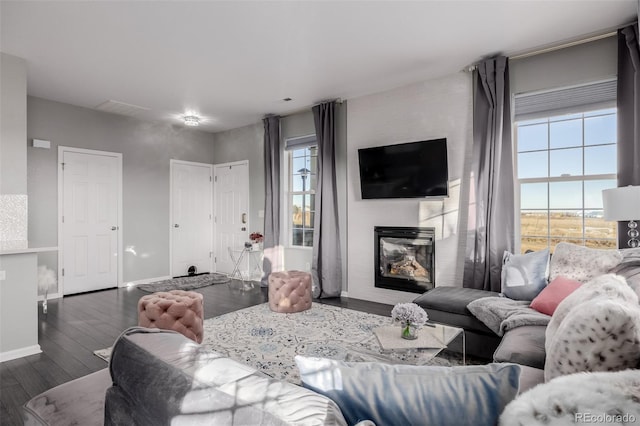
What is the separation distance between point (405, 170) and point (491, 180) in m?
1.04

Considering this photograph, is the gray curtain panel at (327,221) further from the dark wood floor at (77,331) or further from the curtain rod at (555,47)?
the curtain rod at (555,47)

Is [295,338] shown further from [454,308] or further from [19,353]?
[19,353]

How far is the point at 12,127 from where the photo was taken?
324cm

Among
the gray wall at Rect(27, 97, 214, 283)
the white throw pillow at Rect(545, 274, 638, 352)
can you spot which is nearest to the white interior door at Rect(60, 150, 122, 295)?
the gray wall at Rect(27, 97, 214, 283)

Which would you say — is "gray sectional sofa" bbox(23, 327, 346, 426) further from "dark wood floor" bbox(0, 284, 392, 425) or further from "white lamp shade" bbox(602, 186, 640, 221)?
"white lamp shade" bbox(602, 186, 640, 221)

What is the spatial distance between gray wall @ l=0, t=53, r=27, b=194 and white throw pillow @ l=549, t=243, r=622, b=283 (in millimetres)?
4833

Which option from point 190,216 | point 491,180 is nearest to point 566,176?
point 491,180

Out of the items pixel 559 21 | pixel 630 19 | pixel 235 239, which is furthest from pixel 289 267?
pixel 630 19

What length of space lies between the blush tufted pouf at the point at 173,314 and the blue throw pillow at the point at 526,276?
273cm

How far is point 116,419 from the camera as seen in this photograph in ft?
3.33

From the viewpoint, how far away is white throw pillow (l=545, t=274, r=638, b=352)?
1477mm

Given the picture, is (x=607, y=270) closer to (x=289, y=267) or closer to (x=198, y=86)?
(x=289, y=267)

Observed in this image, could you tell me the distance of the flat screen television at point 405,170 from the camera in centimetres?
409

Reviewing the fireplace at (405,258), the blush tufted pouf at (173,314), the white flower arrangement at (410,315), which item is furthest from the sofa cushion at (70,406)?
the fireplace at (405,258)
